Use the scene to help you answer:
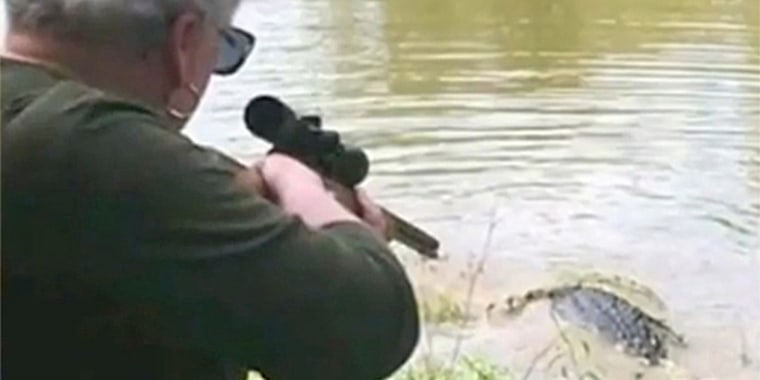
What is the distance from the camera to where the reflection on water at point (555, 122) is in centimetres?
620

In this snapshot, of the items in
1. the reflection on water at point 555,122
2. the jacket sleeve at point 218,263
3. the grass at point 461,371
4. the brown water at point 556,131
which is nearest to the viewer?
the jacket sleeve at point 218,263

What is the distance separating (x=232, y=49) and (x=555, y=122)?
6.43m

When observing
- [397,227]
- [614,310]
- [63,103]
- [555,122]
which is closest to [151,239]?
[63,103]

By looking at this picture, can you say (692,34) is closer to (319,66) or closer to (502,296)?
(319,66)

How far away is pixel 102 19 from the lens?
148 centimetres

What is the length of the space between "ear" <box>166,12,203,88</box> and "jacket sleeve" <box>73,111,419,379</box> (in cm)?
9

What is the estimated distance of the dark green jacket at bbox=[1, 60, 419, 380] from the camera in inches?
55.2

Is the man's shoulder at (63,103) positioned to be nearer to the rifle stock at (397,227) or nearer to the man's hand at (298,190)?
the man's hand at (298,190)

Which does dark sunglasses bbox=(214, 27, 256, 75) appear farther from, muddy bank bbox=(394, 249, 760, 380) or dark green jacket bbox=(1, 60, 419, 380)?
muddy bank bbox=(394, 249, 760, 380)

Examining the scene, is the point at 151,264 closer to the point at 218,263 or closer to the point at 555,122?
the point at 218,263

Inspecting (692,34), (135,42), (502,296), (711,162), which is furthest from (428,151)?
(135,42)

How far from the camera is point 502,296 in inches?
214

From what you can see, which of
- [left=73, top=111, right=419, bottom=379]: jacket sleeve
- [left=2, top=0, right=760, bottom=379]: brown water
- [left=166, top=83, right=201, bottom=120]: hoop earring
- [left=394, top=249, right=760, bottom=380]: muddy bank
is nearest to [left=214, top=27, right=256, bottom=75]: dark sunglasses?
[left=166, top=83, right=201, bottom=120]: hoop earring

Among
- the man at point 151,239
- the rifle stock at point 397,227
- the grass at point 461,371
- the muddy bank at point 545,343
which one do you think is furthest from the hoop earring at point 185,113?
the muddy bank at point 545,343
